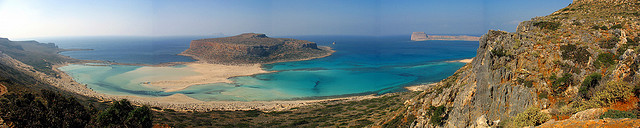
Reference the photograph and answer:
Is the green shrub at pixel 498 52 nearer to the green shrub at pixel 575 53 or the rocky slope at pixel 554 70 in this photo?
the rocky slope at pixel 554 70

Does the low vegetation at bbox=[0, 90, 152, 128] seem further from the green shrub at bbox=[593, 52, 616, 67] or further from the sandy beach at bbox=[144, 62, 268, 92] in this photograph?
the sandy beach at bbox=[144, 62, 268, 92]

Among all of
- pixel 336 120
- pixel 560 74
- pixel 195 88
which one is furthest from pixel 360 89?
pixel 560 74

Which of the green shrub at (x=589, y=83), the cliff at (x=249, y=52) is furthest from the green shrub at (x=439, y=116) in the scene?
the cliff at (x=249, y=52)

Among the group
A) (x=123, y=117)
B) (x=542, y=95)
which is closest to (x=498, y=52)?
(x=542, y=95)

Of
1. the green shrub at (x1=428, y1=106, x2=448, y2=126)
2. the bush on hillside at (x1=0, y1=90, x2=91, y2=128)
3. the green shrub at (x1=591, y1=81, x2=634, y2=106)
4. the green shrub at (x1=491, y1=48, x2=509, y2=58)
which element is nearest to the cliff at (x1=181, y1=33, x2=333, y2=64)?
the bush on hillside at (x1=0, y1=90, x2=91, y2=128)

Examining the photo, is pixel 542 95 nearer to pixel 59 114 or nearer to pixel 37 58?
pixel 59 114

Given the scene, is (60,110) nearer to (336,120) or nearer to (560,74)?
(336,120)
